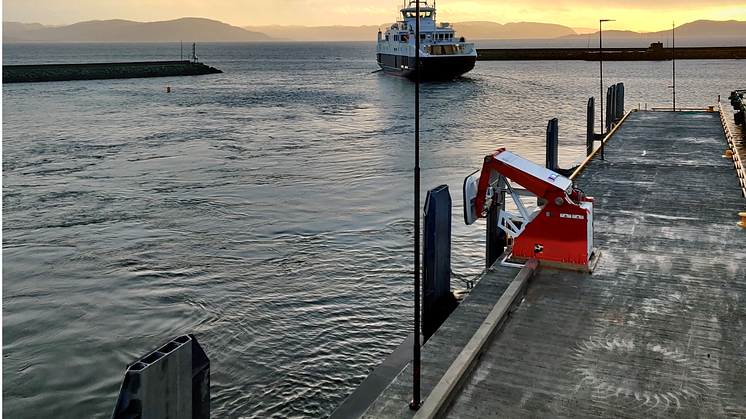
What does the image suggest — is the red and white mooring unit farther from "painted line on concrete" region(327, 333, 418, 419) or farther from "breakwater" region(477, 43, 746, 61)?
"breakwater" region(477, 43, 746, 61)

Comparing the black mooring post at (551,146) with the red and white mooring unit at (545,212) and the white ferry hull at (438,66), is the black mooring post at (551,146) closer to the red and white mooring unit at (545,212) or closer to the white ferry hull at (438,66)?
the red and white mooring unit at (545,212)

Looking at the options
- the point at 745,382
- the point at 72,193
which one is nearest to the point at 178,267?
the point at 72,193

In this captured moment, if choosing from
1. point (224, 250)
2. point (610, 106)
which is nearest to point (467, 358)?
point (224, 250)

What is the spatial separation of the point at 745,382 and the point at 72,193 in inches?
931

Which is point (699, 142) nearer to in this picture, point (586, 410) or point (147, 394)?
point (586, 410)

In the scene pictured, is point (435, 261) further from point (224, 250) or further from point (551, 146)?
point (551, 146)

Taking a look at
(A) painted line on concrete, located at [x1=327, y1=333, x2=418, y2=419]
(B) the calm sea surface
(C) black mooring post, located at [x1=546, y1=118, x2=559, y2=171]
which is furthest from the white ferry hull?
(A) painted line on concrete, located at [x1=327, y1=333, x2=418, y2=419]

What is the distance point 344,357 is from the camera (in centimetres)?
1294

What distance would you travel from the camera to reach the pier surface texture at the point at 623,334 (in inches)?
309

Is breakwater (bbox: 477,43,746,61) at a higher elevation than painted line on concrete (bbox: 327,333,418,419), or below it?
higher

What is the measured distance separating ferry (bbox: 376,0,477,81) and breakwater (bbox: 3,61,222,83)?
130 ft

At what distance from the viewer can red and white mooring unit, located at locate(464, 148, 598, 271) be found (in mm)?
12156

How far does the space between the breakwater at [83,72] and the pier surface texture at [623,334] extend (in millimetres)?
95309

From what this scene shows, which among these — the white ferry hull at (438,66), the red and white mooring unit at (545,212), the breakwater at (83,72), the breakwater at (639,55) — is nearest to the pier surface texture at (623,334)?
the red and white mooring unit at (545,212)
